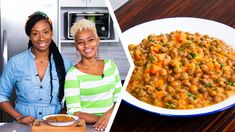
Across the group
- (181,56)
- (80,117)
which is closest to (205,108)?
(181,56)

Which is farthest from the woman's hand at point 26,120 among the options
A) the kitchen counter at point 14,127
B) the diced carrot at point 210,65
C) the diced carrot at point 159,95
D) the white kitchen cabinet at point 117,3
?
the white kitchen cabinet at point 117,3

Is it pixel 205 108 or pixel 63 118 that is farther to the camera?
pixel 205 108

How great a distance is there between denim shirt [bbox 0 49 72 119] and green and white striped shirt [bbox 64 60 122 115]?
2cm

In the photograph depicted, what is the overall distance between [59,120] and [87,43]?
142 mm

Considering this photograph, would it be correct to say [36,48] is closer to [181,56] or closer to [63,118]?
[63,118]

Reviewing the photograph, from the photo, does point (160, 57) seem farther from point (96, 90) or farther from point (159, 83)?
point (96, 90)

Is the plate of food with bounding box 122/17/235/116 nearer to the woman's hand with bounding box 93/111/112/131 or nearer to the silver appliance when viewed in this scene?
the woman's hand with bounding box 93/111/112/131

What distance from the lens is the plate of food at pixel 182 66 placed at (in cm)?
111

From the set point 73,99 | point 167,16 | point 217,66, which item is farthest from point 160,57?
point 73,99

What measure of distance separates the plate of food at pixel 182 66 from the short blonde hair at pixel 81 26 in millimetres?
244

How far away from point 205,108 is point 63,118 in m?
0.34

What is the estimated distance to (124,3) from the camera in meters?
1.44

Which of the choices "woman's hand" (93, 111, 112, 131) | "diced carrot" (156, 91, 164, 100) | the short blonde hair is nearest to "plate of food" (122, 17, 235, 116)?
"diced carrot" (156, 91, 164, 100)

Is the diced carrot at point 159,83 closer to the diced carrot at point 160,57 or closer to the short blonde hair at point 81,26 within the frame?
the diced carrot at point 160,57
